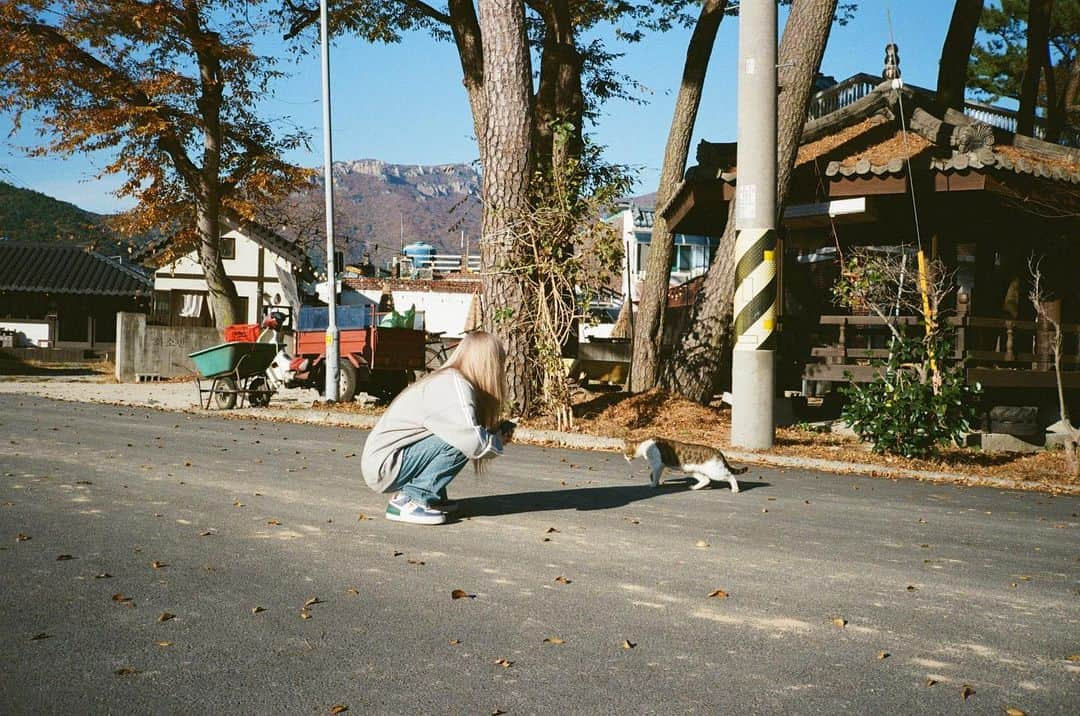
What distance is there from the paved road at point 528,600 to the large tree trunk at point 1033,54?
14.8 meters

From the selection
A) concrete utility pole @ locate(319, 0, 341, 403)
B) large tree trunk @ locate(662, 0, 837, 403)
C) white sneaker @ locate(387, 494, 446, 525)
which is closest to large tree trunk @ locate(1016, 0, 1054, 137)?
large tree trunk @ locate(662, 0, 837, 403)

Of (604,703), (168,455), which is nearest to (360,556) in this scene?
(604,703)

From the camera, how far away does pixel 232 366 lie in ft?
55.3

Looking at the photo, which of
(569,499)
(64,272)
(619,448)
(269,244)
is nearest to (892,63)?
(619,448)

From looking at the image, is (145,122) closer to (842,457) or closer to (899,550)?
(842,457)

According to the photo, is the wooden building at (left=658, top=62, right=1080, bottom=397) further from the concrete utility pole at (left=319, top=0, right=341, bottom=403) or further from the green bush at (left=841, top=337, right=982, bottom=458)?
the concrete utility pole at (left=319, top=0, right=341, bottom=403)

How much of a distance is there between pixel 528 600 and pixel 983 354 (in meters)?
10.5

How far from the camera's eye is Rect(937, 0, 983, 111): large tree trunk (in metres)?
18.1

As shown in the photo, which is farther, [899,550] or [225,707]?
[899,550]

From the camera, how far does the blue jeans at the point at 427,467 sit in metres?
6.41

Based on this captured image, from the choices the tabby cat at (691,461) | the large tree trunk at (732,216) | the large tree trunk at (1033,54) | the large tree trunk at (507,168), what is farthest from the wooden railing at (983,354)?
the large tree trunk at (1033,54)

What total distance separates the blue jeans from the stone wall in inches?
879

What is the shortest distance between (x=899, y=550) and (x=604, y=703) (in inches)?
137

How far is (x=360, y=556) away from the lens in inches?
222
